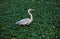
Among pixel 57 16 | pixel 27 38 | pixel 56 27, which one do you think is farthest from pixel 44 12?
pixel 27 38

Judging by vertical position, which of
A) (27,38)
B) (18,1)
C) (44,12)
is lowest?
(27,38)

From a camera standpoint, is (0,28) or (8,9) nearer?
(0,28)

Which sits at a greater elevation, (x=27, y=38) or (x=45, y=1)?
(x=45, y=1)

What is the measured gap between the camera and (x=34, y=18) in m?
9.62

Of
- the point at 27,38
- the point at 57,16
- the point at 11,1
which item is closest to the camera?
the point at 27,38

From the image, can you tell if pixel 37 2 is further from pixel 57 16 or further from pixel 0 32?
pixel 0 32

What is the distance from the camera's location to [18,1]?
38.1 feet

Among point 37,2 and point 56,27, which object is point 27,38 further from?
point 37,2

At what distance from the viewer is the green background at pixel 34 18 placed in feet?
26.9

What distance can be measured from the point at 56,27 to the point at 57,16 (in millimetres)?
1024

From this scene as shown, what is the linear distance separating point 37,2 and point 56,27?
2940 mm

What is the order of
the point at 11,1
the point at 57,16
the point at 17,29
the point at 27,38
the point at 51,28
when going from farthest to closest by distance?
the point at 11,1 < the point at 57,16 < the point at 51,28 < the point at 17,29 < the point at 27,38

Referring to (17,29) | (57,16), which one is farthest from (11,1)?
(17,29)

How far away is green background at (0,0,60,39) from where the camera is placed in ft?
26.9
